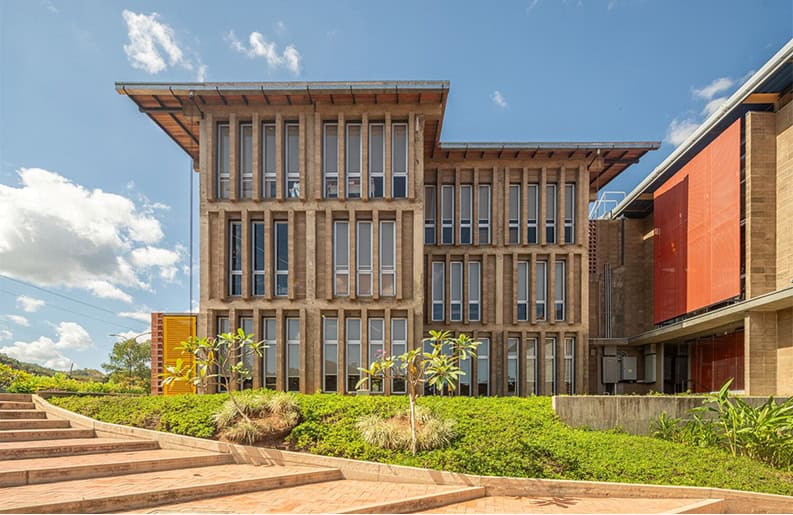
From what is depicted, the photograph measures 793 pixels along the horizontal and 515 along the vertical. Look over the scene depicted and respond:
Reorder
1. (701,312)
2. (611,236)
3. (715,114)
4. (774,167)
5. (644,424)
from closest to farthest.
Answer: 1. (644,424)
2. (774,167)
3. (715,114)
4. (701,312)
5. (611,236)

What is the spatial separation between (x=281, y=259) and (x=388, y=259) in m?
3.96

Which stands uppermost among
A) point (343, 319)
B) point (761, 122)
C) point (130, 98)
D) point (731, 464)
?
point (130, 98)

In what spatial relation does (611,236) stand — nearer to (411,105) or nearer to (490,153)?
(490,153)

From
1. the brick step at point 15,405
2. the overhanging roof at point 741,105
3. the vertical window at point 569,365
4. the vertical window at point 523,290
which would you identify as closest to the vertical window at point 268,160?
the brick step at point 15,405

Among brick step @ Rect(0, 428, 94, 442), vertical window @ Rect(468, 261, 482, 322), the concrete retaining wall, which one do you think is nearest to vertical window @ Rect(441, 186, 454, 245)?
vertical window @ Rect(468, 261, 482, 322)

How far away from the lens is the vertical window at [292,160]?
736 inches

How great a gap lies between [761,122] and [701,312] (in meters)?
7.47

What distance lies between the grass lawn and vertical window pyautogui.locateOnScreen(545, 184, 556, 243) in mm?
10131

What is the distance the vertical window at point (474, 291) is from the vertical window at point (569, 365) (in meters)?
3.93

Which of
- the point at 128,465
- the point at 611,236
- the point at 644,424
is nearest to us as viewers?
the point at 128,465

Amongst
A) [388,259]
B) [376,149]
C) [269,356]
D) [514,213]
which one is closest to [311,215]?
[388,259]

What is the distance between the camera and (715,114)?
705 inches

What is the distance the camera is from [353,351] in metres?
18.4

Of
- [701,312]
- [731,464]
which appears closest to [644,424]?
[731,464]
